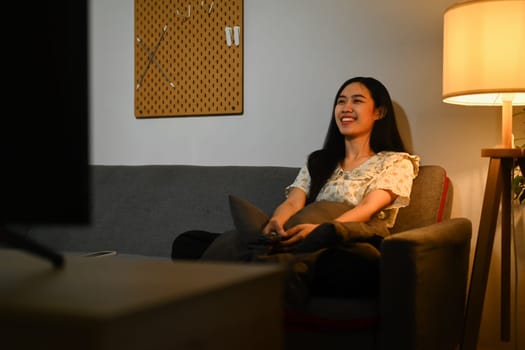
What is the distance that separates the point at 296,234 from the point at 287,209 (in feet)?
1.16

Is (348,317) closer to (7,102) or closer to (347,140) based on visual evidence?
(347,140)

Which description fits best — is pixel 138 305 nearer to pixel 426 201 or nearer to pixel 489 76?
pixel 489 76

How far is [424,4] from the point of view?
8.46 feet

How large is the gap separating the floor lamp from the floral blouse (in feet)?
0.91

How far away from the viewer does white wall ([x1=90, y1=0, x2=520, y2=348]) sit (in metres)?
2.54

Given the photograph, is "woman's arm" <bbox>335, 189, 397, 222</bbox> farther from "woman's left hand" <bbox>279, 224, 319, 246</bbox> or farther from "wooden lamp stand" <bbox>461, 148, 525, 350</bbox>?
"wooden lamp stand" <bbox>461, 148, 525, 350</bbox>

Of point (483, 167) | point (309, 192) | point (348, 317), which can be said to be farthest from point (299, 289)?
point (483, 167)

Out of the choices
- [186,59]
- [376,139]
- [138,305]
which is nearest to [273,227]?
[376,139]

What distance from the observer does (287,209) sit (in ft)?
7.71

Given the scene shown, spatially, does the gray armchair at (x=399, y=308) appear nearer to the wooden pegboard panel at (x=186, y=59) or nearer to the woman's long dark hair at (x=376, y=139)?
the woman's long dark hair at (x=376, y=139)

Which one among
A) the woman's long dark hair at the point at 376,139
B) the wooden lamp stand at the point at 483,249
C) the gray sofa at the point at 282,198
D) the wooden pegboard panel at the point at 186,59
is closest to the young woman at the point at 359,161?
the woman's long dark hair at the point at 376,139

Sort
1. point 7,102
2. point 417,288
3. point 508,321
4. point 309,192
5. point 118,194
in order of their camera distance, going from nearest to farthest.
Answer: point 7,102, point 417,288, point 508,321, point 309,192, point 118,194

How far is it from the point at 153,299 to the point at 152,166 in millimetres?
2384

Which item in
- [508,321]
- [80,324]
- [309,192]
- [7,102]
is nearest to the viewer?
[80,324]
